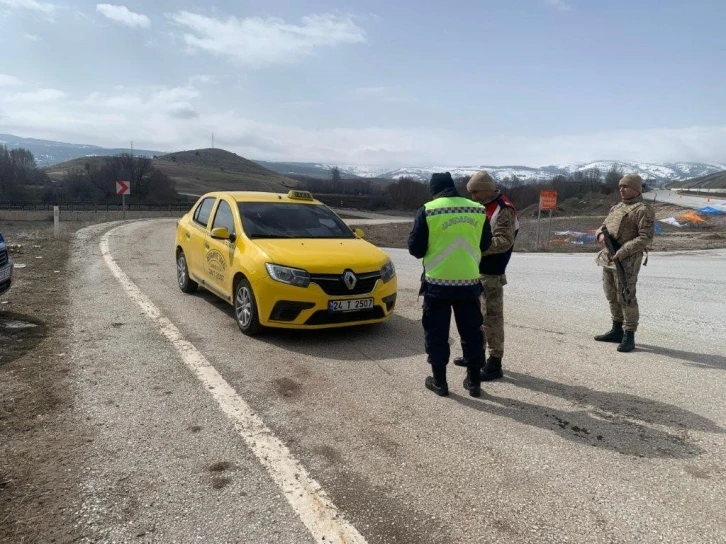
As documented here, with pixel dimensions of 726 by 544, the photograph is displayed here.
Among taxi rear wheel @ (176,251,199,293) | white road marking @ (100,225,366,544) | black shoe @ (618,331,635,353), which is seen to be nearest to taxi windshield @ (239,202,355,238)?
taxi rear wheel @ (176,251,199,293)

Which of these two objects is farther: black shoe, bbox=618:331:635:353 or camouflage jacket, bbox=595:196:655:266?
black shoe, bbox=618:331:635:353

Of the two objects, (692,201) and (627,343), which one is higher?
(692,201)

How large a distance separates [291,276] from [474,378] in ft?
7.48

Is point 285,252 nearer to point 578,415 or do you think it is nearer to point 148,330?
point 148,330

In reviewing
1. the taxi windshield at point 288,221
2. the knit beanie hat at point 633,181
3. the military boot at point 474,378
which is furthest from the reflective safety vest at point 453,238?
the taxi windshield at point 288,221

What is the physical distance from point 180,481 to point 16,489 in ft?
2.78

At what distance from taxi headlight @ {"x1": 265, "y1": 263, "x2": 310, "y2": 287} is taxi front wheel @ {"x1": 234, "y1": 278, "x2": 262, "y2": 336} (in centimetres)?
39

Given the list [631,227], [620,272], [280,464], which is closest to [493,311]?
[620,272]

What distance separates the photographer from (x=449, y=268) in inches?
162

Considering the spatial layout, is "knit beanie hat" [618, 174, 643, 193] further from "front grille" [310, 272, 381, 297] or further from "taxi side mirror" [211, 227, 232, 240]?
"taxi side mirror" [211, 227, 232, 240]

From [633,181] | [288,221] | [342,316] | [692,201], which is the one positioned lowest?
[342,316]

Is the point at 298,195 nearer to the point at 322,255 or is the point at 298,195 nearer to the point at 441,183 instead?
the point at 322,255

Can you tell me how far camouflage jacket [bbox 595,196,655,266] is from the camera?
17.7 feet

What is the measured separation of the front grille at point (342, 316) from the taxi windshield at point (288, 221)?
1.41 metres
